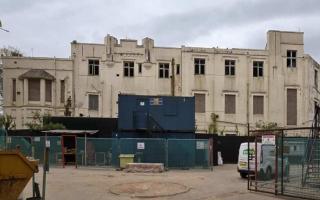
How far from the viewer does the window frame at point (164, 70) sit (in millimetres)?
59344

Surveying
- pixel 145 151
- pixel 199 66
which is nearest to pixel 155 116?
pixel 145 151

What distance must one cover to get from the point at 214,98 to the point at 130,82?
9.09 m

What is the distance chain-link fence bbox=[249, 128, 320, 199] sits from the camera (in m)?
17.9

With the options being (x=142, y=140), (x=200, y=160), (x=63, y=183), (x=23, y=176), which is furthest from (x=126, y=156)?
(x=23, y=176)

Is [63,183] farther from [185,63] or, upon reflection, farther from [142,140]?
[185,63]

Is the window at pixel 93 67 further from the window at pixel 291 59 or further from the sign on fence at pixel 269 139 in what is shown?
the sign on fence at pixel 269 139

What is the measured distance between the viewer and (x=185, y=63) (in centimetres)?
5922

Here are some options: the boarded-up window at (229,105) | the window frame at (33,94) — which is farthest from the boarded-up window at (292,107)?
the window frame at (33,94)

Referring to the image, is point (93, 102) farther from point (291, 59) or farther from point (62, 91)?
point (291, 59)

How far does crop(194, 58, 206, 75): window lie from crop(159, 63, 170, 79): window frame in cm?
294

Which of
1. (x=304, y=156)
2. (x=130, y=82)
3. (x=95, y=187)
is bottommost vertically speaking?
(x=95, y=187)

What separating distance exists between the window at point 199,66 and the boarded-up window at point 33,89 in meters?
16.6

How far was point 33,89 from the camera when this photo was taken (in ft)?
187

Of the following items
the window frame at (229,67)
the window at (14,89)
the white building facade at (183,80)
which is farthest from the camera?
the window frame at (229,67)
